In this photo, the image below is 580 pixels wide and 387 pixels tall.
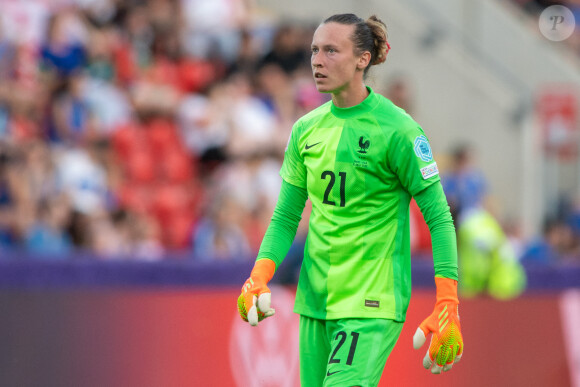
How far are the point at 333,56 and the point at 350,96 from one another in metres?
0.22

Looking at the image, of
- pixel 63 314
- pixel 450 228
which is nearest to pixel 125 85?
pixel 63 314

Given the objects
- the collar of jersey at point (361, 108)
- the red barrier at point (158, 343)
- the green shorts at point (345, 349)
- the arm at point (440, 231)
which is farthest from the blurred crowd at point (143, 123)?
the arm at point (440, 231)

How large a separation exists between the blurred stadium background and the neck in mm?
293

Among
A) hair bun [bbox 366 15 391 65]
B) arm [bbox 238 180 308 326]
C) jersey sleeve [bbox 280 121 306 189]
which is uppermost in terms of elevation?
hair bun [bbox 366 15 391 65]

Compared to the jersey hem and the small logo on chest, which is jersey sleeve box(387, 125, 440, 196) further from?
the jersey hem

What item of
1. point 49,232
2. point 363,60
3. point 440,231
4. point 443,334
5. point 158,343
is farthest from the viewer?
point 49,232

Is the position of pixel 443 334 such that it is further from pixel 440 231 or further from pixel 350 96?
pixel 350 96

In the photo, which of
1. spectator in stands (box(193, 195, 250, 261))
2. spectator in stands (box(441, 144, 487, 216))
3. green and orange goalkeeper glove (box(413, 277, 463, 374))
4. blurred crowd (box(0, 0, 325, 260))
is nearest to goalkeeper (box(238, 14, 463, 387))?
green and orange goalkeeper glove (box(413, 277, 463, 374))

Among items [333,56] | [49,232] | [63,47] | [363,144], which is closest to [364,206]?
[363,144]

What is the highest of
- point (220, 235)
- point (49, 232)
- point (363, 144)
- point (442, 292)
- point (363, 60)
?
point (363, 60)

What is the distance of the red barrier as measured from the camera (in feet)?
25.0

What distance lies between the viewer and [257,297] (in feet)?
15.7

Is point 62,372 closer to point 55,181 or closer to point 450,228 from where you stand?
point 55,181

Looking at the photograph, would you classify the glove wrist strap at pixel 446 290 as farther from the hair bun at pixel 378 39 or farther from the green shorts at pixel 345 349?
the hair bun at pixel 378 39
